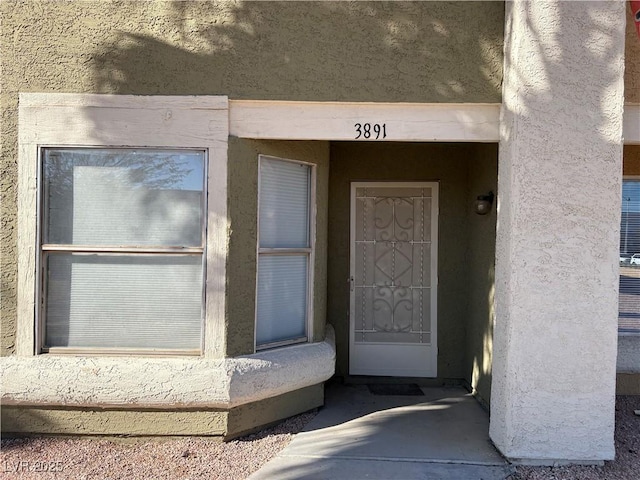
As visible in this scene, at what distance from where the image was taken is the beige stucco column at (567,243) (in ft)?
13.6

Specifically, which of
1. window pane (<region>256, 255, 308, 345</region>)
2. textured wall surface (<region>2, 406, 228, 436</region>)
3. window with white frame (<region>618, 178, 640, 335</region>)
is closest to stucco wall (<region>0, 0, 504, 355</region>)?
textured wall surface (<region>2, 406, 228, 436</region>)

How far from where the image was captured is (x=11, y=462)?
4.06 metres

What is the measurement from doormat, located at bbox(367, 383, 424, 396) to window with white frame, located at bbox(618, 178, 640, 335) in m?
2.40

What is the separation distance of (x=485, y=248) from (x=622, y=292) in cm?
185

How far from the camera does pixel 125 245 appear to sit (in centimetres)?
451

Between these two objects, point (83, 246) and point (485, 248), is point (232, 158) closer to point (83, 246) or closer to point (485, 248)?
point (83, 246)

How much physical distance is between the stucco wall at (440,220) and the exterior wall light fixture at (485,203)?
0.73 m

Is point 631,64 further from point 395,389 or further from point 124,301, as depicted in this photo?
point 124,301

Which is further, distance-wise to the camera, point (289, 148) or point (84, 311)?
point (289, 148)

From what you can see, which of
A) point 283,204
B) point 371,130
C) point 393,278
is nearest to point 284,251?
point 283,204

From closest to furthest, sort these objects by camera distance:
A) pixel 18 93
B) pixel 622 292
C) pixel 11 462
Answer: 1. pixel 11 462
2. pixel 18 93
3. pixel 622 292

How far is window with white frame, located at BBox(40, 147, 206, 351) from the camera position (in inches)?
178

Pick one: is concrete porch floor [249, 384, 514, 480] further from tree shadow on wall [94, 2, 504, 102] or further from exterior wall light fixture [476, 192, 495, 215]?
tree shadow on wall [94, 2, 504, 102]

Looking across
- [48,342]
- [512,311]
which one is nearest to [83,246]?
[48,342]
